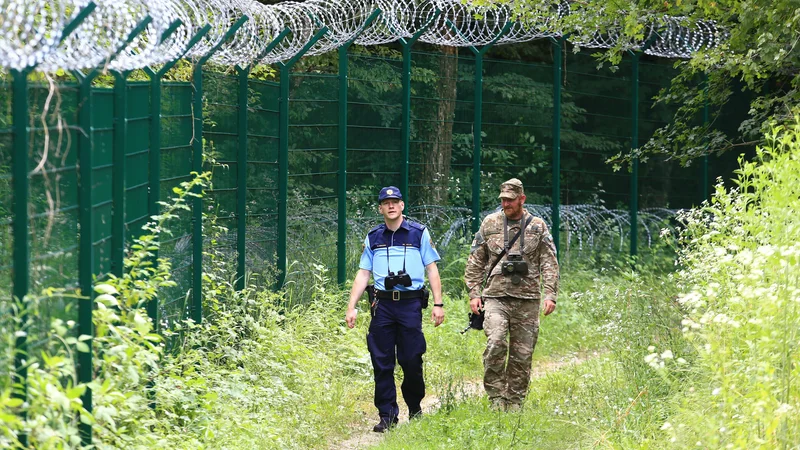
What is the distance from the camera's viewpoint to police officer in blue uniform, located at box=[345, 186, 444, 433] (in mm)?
8844

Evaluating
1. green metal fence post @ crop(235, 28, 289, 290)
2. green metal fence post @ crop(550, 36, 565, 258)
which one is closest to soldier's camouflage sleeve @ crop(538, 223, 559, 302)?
green metal fence post @ crop(235, 28, 289, 290)

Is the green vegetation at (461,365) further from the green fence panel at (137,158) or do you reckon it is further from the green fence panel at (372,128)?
the green fence panel at (372,128)

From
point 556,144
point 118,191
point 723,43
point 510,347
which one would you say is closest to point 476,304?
point 510,347

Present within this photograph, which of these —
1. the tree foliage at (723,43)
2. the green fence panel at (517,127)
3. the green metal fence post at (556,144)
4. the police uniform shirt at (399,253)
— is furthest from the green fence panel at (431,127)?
the police uniform shirt at (399,253)

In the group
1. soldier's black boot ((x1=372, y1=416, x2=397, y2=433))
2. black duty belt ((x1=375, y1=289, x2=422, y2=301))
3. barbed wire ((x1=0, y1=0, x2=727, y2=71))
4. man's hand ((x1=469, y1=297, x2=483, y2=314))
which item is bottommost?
soldier's black boot ((x1=372, y1=416, x2=397, y2=433))

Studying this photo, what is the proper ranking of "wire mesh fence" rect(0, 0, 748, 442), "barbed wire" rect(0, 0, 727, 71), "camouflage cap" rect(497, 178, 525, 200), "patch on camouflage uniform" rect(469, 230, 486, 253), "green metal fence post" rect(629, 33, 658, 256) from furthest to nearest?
"green metal fence post" rect(629, 33, 658, 256) < "patch on camouflage uniform" rect(469, 230, 486, 253) < "camouflage cap" rect(497, 178, 525, 200) < "wire mesh fence" rect(0, 0, 748, 442) < "barbed wire" rect(0, 0, 727, 71)

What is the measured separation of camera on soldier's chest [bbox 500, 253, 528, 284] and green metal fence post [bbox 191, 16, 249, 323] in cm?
236

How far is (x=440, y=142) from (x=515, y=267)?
4794mm

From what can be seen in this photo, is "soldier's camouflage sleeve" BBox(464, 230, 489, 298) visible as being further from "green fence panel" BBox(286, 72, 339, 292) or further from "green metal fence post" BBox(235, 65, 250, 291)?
"green fence panel" BBox(286, 72, 339, 292)

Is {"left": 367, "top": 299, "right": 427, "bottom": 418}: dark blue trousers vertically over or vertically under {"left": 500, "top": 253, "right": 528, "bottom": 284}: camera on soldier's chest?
under

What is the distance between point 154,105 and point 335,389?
2843mm

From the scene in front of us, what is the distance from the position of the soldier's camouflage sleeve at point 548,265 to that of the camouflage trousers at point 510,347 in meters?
0.14

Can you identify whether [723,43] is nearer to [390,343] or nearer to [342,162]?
[342,162]

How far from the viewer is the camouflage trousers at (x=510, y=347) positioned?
910 centimetres
